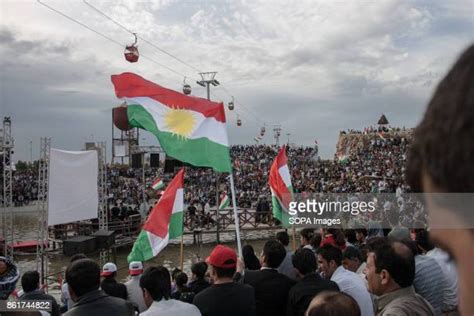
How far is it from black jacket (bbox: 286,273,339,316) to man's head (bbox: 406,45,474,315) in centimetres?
319

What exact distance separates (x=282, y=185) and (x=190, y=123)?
3.79 metres

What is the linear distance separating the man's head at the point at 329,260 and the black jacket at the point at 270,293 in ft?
1.78

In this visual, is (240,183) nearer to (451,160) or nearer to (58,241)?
(58,241)

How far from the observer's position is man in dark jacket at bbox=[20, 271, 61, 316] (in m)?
4.43

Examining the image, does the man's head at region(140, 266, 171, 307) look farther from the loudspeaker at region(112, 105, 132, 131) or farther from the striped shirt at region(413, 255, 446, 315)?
the loudspeaker at region(112, 105, 132, 131)

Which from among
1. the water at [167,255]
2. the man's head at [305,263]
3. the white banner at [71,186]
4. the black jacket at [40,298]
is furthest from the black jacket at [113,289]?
the water at [167,255]

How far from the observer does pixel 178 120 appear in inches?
242

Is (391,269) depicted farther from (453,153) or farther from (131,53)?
(131,53)

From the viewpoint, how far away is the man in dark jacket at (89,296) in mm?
2834

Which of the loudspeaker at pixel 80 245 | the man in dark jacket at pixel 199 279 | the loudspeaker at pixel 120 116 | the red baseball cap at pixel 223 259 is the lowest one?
the loudspeaker at pixel 80 245

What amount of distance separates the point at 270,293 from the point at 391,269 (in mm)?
1450

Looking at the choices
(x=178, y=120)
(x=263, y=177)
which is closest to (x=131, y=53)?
(x=178, y=120)

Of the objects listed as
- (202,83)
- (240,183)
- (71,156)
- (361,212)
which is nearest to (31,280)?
(71,156)

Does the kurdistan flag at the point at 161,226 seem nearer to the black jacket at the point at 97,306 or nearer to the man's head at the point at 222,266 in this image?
the man's head at the point at 222,266
